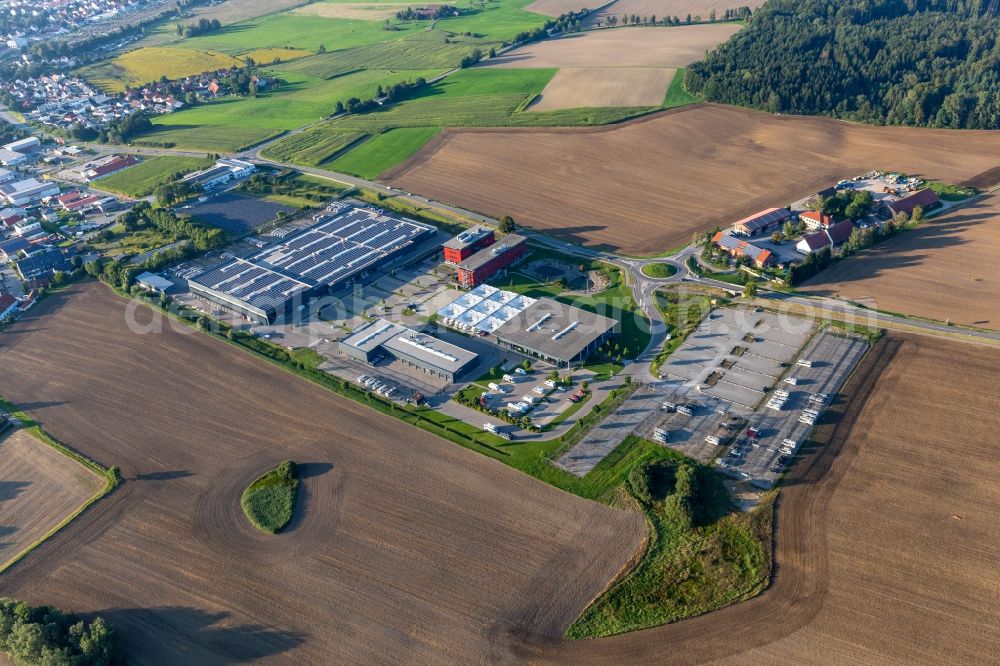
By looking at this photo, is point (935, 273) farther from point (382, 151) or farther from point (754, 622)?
point (382, 151)

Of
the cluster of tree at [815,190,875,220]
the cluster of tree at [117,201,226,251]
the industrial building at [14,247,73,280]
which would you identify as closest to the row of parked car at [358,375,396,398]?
the cluster of tree at [117,201,226,251]

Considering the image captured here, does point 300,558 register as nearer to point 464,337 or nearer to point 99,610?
point 99,610

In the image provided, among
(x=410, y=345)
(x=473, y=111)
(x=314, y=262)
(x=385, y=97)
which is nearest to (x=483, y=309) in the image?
(x=410, y=345)

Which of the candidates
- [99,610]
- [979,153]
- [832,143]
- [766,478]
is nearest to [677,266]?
[766,478]

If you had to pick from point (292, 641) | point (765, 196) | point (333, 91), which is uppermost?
point (333, 91)

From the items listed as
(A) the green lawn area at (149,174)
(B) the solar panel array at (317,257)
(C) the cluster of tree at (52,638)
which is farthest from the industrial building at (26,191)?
(C) the cluster of tree at (52,638)

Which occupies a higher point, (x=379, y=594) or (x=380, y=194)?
(x=380, y=194)
